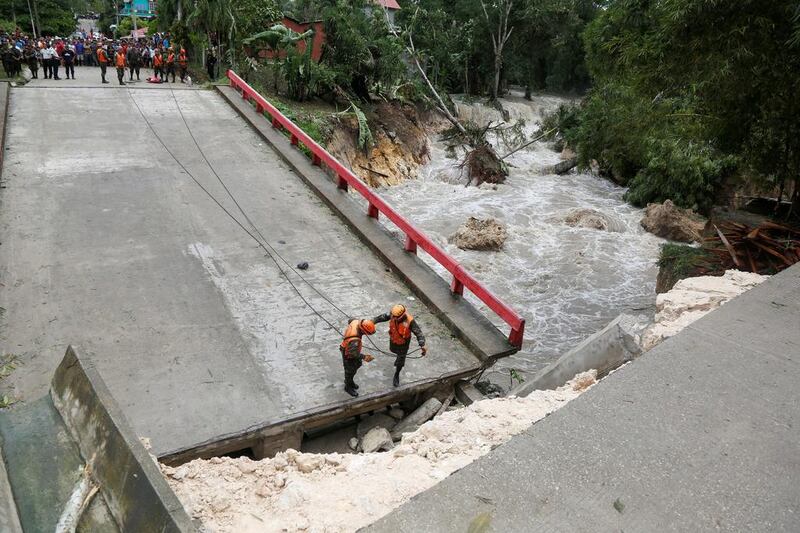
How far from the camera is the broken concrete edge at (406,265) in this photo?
7.45 meters

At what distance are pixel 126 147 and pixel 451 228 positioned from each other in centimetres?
938

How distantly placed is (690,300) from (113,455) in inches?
219

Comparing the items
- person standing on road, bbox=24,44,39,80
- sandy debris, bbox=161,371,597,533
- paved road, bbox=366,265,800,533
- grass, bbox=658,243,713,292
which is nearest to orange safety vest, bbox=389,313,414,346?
sandy debris, bbox=161,371,597,533

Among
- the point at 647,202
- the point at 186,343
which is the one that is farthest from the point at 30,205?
the point at 647,202

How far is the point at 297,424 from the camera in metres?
5.92

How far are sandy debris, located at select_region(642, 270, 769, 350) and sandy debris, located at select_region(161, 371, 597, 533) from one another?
46.2 inches

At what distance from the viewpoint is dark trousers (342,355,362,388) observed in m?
6.11

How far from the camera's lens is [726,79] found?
859 centimetres

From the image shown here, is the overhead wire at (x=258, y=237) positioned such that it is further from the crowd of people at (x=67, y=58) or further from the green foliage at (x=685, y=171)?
the green foliage at (x=685, y=171)

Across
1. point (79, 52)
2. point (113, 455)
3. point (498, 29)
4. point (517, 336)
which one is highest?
point (498, 29)

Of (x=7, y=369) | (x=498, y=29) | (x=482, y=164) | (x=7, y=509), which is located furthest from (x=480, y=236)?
(x=498, y=29)

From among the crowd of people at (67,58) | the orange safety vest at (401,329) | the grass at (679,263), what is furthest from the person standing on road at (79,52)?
the orange safety vest at (401,329)

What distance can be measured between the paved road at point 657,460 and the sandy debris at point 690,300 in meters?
0.53

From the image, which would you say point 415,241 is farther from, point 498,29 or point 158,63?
point 498,29
